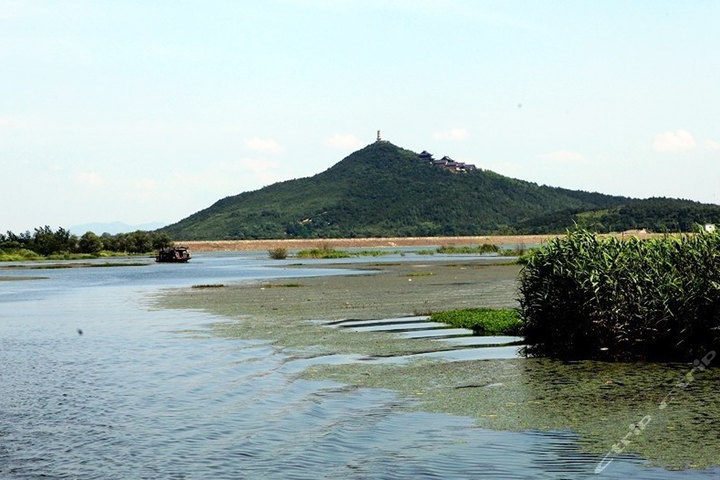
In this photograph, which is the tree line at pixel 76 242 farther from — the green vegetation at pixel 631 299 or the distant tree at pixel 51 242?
the green vegetation at pixel 631 299

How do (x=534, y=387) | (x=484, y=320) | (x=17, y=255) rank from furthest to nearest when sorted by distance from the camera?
(x=17, y=255)
(x=484, y=320)
(x=534, y=387)

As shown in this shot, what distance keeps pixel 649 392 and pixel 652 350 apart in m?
5.53

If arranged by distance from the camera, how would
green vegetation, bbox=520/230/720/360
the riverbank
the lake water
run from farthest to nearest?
green vegetation, bbox=520/230/720/360 → the riverbank → the lake water

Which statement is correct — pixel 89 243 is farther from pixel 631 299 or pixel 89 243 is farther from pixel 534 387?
pixel 534 387

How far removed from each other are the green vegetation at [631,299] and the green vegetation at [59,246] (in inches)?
5981

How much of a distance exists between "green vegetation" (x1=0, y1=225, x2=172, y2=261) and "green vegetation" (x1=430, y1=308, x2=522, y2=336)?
141 meters

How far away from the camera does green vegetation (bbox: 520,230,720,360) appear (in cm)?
2553

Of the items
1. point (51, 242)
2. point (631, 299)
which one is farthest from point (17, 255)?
point (631, 299)

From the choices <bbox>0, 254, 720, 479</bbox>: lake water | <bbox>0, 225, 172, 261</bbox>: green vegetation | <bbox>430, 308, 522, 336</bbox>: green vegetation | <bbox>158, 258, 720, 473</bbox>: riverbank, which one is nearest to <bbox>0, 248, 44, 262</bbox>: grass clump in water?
<bbox>0, 225, 172, 261</bbox>: green vegetation

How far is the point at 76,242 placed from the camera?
179625 millimetres

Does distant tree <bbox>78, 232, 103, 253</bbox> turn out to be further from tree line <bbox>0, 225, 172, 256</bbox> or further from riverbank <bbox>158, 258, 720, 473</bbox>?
riverbank <bbox>158, 258, 720, 473</bbox>

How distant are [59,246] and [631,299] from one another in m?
164

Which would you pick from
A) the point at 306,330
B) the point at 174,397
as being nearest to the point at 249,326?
the point at 306,330

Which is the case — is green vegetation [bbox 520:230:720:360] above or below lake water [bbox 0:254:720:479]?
above
